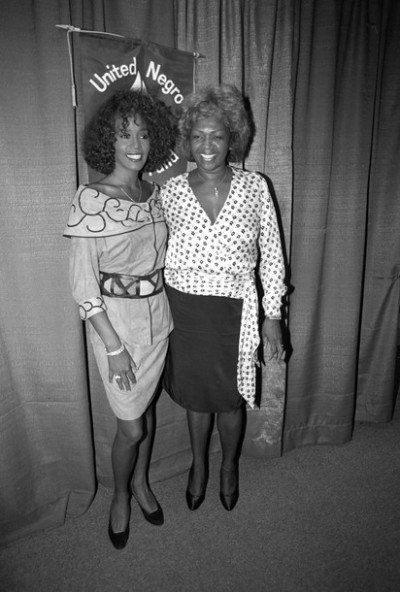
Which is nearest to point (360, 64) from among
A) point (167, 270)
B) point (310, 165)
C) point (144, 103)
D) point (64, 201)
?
point (310, 165)

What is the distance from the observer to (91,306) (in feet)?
4.59

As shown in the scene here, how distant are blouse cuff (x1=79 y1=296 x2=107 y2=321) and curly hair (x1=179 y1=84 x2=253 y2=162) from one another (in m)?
0.73

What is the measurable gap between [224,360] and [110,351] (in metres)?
0.48

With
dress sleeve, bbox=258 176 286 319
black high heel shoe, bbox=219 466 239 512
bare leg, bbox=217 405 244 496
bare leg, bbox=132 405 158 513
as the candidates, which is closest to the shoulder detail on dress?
dress sleeve, bbox=258 176 286 319

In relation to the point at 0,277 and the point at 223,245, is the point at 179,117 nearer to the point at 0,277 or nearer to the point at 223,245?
the point at 223,245

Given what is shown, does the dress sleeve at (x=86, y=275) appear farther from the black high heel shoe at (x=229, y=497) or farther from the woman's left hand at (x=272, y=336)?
the black high heel shoe at (x=229, y=497)

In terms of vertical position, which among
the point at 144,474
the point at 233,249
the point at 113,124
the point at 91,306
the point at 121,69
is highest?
the point at 121,69

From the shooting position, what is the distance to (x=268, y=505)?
6.42ft

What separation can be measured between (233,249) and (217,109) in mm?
516

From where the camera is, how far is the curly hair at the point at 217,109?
1.60 m

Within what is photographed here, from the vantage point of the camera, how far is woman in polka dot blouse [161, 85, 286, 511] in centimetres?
159

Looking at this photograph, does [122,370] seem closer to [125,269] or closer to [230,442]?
[125,269]

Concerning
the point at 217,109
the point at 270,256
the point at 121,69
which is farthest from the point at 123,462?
the point at 121,69

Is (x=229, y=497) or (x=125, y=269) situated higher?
(x=125, y=269)
